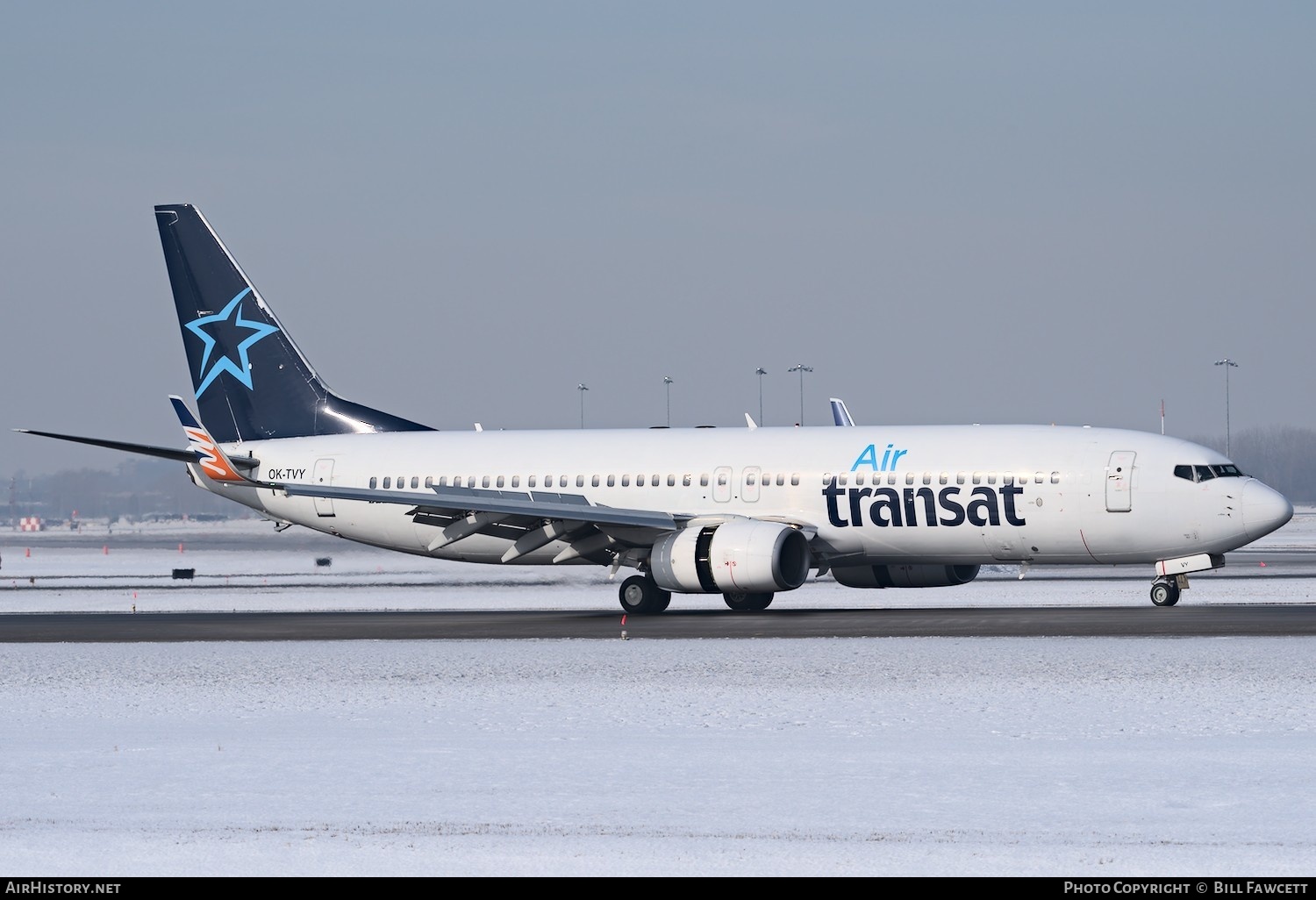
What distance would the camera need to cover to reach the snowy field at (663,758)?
10.5 meters

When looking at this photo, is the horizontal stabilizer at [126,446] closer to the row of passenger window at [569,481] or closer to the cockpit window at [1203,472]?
the row of passenger window at [569,481]

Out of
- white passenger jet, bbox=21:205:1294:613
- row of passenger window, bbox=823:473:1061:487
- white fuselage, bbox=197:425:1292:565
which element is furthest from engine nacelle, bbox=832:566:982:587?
row of passenger window, bbox=823:473:1061:487

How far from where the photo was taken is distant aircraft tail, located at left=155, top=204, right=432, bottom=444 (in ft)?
141

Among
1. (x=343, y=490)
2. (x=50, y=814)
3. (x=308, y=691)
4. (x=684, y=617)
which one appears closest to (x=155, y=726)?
(x=308, y=691)

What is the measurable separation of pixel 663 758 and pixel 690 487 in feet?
75.0

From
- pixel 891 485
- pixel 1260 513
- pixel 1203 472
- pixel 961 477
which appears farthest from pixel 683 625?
pixel 1260 513

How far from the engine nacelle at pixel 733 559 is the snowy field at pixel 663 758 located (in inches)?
274

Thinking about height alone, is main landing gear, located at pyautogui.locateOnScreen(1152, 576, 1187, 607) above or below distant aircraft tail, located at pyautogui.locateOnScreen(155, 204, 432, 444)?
below

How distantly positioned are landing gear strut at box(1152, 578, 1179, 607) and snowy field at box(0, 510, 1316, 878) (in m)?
8.64

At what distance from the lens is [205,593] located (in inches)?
1809

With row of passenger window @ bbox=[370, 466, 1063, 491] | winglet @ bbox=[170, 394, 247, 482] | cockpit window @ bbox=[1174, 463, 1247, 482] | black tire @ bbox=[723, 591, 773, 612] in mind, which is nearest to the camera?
cockpit window @ bbox=[1174, 463, 1247, 482]

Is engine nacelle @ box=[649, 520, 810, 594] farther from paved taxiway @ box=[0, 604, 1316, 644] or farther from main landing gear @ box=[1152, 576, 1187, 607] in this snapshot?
main landing gear @ box=[1152, 576, 1187, 607]

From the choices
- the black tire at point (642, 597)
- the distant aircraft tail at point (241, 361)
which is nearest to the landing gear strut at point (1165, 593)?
the black tire at point (642, 597)
